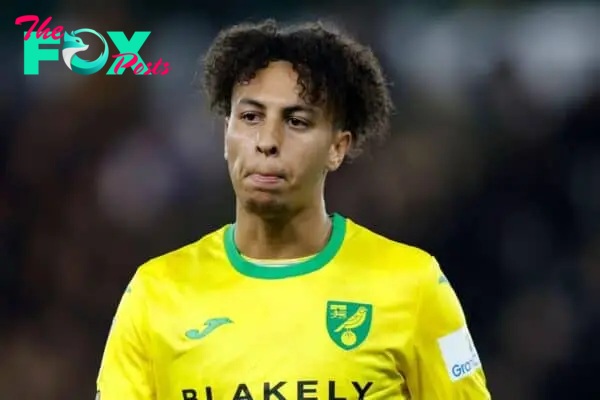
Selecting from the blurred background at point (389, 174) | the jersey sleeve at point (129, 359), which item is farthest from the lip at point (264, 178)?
the blurred background at point (389, 174)

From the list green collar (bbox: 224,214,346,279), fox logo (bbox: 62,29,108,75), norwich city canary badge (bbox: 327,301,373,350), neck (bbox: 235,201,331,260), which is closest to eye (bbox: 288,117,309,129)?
neck (bbox: 235,201,331,260)

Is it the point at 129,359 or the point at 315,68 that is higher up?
the point at 315,68

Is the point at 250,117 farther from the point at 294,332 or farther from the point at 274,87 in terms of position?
the point at 294,332

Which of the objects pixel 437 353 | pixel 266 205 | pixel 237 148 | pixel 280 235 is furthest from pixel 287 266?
pixel 437 353

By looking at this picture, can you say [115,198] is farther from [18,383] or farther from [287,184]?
[287,184]

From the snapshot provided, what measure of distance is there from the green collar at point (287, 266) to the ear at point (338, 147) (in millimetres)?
180

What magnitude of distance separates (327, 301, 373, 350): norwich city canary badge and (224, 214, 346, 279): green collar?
113 millimetres

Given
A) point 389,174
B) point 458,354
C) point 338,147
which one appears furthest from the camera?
point 389,174

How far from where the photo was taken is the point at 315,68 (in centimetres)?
324

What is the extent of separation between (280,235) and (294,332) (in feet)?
0.87

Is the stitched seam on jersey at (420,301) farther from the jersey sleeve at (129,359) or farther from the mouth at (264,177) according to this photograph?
the jersey sleeve at (129,359)

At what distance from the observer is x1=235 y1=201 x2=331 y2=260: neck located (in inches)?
127

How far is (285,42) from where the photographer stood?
329cm

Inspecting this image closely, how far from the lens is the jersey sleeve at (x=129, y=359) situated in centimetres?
313
